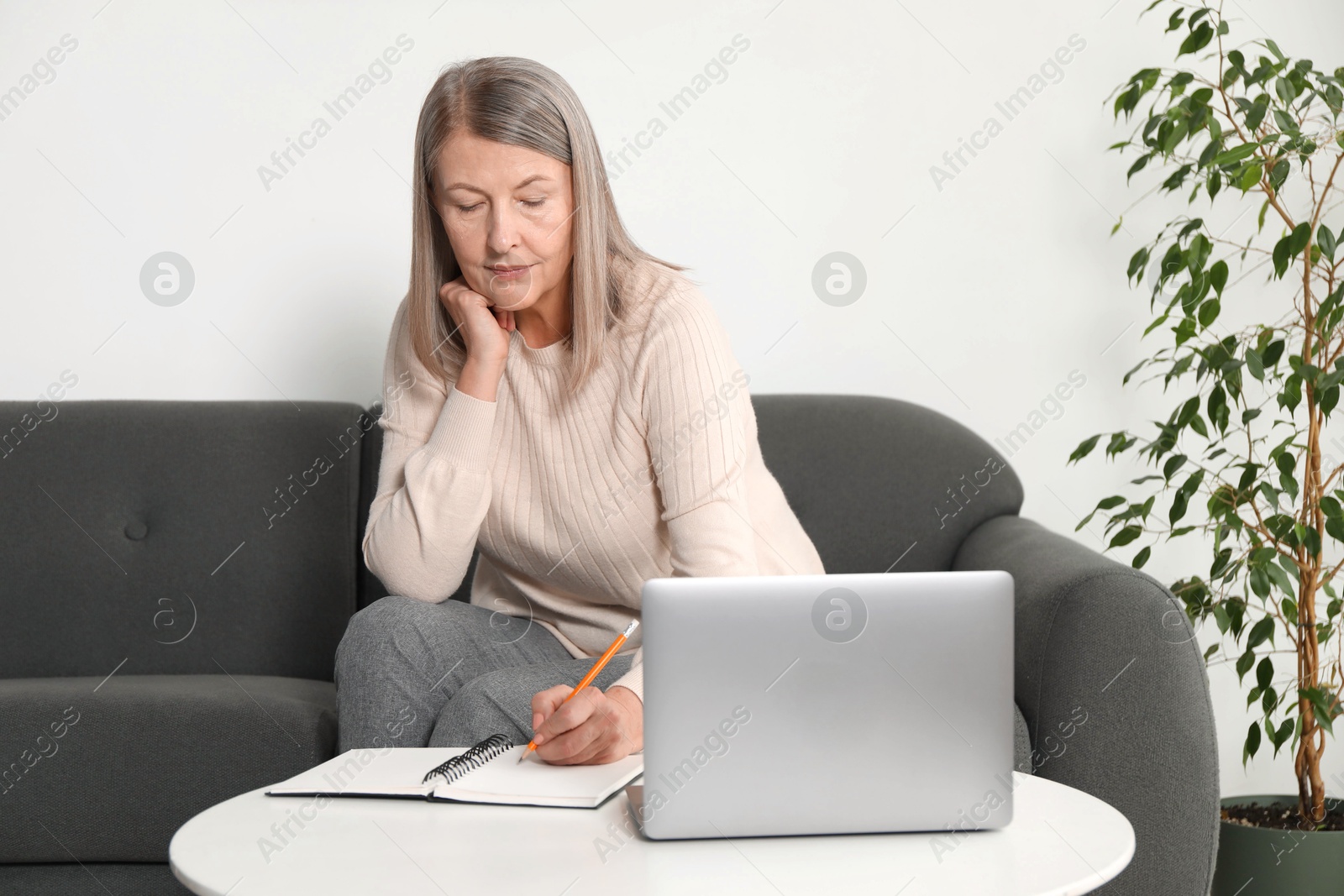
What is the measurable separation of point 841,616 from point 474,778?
33 cm

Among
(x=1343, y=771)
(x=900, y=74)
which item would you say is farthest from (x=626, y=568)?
(x=1343, y=771)

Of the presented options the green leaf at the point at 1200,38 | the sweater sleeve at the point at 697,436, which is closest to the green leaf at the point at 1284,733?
the sweater sleeve at the point at 697,436

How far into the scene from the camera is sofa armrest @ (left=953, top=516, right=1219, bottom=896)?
1.27m

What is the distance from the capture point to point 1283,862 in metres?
1.74

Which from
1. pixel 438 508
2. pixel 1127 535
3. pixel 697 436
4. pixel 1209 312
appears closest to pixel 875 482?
pixel 1127 535

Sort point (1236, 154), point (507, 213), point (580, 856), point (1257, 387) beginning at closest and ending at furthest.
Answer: point (580, 856) → point (507, 213) → point (1236, 154) → point (1257, 387)

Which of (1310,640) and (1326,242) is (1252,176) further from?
(1310,640)

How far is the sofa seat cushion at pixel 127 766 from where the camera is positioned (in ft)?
4.86

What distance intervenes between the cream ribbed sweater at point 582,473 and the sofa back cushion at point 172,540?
0.43 metres

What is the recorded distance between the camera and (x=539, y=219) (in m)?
1.41

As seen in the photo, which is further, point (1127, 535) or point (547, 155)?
point (1127, 535)

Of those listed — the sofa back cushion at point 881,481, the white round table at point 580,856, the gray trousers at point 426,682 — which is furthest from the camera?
the sofa back cushion at point 881,481

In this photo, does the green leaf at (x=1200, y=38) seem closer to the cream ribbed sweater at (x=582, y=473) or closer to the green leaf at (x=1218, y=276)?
the green leaf at (x=1218, y=276)

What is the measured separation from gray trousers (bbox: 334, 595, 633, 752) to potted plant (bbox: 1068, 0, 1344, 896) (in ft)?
3.36
